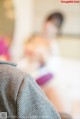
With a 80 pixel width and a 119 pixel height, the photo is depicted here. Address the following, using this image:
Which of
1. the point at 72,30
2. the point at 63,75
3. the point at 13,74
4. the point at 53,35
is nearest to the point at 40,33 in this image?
the point at 53,35

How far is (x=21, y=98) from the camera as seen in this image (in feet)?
1.12

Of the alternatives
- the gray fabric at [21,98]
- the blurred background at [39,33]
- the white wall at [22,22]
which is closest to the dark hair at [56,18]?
the blurred background at [39,33]

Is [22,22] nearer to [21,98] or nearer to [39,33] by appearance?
[39,33]

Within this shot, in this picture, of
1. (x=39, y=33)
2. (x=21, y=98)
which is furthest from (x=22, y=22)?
(x=21, y=98)

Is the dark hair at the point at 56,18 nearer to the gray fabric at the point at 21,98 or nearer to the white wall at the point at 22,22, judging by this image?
the white wall at the point at 22,22

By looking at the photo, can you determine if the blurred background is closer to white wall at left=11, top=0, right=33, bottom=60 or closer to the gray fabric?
white wall at left=11, top=0, right=33, bottom=60

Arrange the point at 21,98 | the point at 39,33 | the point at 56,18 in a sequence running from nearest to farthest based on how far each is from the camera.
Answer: the point at 21,98 → the point at 56,18 → the point at 39,33

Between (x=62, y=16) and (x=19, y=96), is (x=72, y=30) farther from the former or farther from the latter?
(x=19, y=96)

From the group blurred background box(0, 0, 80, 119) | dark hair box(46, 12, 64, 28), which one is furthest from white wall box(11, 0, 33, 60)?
dark hair box(46, 12, 64, 28)

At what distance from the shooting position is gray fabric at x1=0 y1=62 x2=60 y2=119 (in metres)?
0.34

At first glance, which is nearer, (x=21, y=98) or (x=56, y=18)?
(x=21, y=98)

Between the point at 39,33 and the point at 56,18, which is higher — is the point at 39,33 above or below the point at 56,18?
below

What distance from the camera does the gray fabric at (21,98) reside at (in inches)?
13.5

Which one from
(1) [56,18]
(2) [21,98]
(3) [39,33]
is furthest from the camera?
(3) [39,33]
